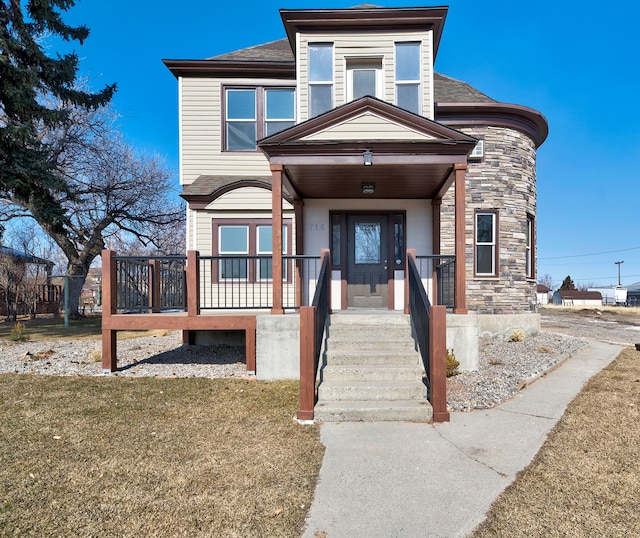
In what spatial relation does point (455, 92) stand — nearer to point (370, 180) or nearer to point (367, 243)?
point (370, 180)

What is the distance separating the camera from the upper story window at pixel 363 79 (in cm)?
883

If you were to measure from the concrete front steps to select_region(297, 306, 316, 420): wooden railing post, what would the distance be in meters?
0.14

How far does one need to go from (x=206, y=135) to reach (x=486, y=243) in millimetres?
7581

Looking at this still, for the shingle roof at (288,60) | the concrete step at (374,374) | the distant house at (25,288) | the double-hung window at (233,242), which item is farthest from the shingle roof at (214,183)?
the distant house at (25,288)

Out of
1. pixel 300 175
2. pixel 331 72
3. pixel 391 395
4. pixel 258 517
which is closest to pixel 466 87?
pixel 331 72

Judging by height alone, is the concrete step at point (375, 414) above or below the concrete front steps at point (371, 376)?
below

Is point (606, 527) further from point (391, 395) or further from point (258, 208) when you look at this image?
point (258, 208)

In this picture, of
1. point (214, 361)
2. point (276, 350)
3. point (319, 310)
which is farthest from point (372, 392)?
point (214, 361)

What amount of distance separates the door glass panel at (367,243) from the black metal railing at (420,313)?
2.40 m

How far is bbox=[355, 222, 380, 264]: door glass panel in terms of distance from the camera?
8.91 meters

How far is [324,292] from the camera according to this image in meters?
5.93

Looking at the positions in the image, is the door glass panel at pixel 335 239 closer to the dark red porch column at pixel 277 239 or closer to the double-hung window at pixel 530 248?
the dark red porch column at pixel 277 239

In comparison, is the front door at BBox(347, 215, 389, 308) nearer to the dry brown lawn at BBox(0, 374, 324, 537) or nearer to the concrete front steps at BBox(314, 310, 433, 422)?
the concrete front steps at BBox(314, 310, 433, 422)

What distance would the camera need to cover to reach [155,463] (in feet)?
11.4
